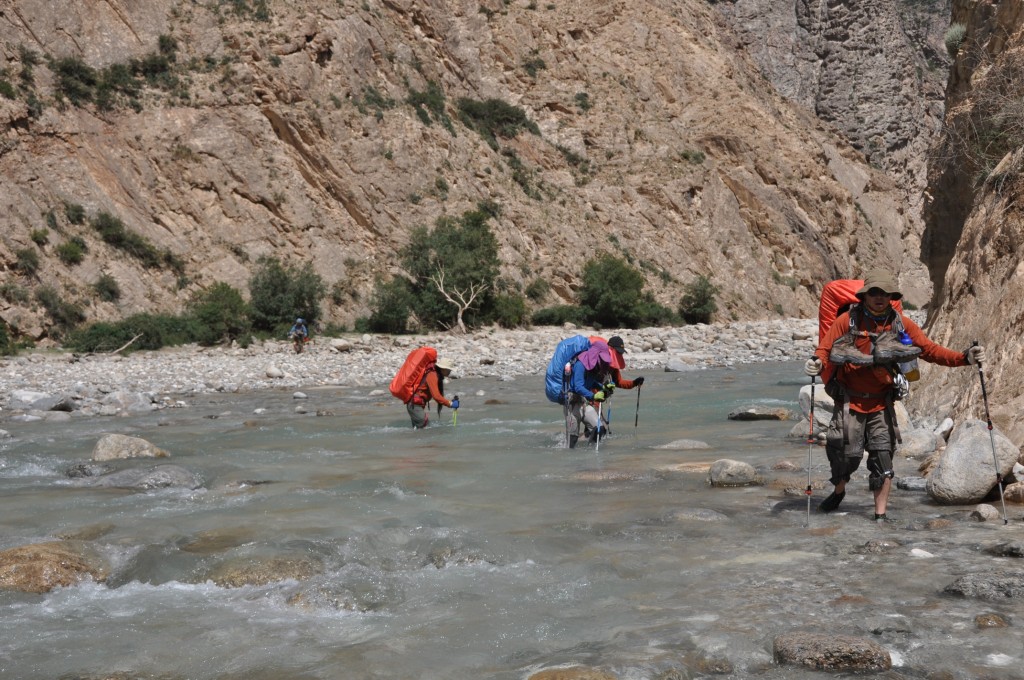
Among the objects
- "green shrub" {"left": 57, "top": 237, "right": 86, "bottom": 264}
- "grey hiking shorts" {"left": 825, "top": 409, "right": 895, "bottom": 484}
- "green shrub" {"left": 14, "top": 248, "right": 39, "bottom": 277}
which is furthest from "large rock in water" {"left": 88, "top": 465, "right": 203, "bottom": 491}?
"green shrub" {"left": 57, "top": 237, "right": 86, "bottom": 264}

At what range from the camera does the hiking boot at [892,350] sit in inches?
247

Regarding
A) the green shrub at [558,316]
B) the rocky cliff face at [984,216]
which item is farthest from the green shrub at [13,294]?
the rocky cliff face at [984,216]

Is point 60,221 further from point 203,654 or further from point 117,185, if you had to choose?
point 203,654

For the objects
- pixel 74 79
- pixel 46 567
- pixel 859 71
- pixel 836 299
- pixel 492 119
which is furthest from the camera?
pixel 859 71

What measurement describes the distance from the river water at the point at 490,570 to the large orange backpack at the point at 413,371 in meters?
2.15

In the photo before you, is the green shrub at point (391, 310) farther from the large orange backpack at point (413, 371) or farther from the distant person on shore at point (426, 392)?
the large orange backpack at point (413, 371)

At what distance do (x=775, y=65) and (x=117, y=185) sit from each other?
6296 centimetres

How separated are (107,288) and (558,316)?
16.4 meters

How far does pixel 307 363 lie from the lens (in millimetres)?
22016

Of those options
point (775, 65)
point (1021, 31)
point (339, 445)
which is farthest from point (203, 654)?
point (775, 65)

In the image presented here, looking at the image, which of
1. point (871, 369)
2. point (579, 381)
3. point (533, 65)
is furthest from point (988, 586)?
point (533, 65)

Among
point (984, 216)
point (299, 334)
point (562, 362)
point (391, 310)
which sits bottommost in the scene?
point (299, 334)

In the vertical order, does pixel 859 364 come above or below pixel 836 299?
below

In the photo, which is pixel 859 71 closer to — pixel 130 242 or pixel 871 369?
pixel 130 242
